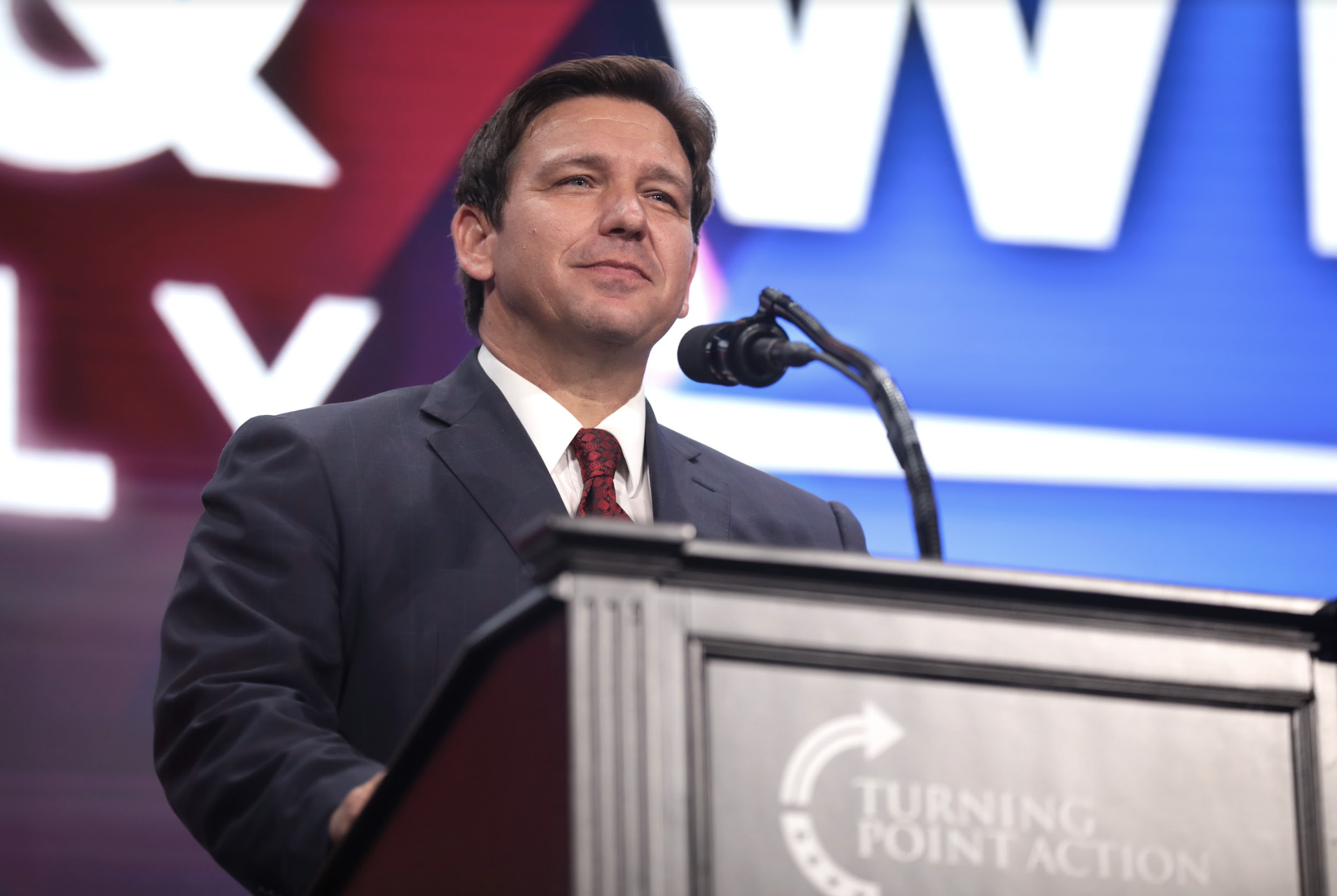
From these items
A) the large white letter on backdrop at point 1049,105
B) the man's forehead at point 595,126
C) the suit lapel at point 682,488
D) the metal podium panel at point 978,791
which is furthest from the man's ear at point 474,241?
the metal podium panel at point 978,791

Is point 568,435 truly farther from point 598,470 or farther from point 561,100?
point 561,100

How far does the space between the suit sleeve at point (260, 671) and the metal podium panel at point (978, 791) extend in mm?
442

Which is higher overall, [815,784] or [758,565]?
[758,565]

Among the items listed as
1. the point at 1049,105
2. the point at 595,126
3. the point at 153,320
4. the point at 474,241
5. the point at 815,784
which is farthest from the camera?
the point at 1049,105

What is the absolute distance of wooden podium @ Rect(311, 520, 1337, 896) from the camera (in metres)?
1.00

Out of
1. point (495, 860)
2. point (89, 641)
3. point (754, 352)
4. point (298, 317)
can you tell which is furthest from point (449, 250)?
point (495, 860)

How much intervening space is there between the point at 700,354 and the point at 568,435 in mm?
476

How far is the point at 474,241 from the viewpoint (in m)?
2.50

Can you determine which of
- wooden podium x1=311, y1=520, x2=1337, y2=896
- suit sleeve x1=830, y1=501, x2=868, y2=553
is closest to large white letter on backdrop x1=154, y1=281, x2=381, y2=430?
suit sleeve x1=830, y1=501, x2=868, y2=553

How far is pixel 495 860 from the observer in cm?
107

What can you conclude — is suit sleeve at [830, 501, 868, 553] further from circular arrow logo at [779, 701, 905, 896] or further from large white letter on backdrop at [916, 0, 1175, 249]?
circular arrow logo at [779, 701, 905, 896]

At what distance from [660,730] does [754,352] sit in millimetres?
749

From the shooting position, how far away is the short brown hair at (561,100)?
2.42 m

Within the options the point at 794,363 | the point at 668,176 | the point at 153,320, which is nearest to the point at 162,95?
the point at 153,320
